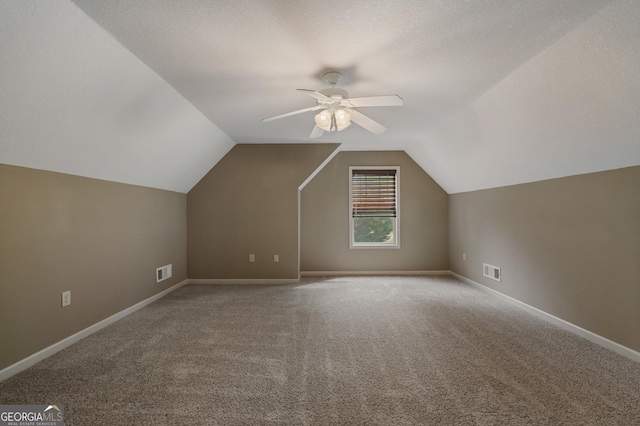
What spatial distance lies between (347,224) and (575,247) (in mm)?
3348

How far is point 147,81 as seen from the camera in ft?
8.17

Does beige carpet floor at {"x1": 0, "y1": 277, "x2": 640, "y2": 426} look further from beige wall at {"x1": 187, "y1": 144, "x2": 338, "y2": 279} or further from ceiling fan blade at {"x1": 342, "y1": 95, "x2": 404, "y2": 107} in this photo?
ceiling fan blade at {"x1": 342, "y1": 95, "x2": 404, "y2": 107}

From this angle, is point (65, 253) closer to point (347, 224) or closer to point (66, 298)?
point (66, 298)

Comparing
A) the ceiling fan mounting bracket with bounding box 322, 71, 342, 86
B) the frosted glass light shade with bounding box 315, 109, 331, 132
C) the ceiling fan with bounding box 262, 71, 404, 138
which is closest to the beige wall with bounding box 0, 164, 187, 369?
the ceiling fan with bounding box 262, 71, 404, 138

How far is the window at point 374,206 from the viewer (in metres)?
5.64

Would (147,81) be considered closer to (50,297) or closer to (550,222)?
(50,297)

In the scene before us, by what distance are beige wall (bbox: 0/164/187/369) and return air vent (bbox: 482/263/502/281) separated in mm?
4757

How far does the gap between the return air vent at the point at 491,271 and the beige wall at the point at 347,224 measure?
1143 millimetres

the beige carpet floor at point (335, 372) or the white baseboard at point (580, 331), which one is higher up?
the white baseboard at point (580, 331)

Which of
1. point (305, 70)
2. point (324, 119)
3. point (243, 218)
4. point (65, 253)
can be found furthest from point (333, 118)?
point (243, 218)

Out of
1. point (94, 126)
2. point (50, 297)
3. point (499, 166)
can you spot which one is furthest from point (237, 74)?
point (499, 166)

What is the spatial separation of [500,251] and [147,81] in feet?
14.9

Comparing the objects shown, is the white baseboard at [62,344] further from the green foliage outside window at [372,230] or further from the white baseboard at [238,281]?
the green foliage outside window at [372,230]

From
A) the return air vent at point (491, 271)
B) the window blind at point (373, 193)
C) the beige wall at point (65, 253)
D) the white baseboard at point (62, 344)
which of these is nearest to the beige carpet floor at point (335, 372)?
the white baseboard at point (62, 344)
